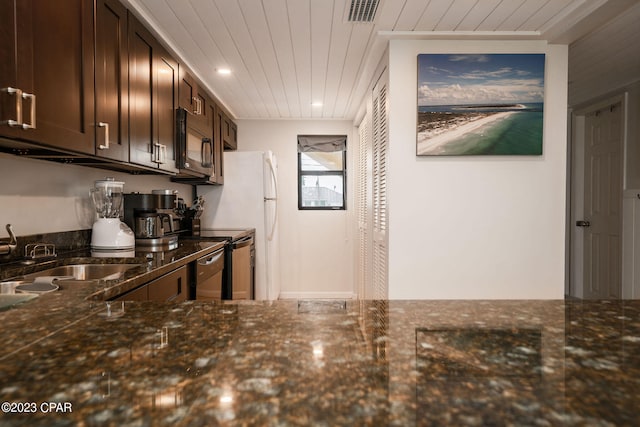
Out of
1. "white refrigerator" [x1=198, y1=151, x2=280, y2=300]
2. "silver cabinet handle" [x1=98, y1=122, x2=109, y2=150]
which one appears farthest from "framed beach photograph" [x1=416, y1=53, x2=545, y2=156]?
"white refrigerator" [x1=198, y1=151, x2=280, y2=300]

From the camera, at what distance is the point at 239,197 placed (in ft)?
14.0

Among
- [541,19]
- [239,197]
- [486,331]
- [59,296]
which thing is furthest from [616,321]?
[239,197]

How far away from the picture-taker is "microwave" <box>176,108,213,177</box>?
114 inches

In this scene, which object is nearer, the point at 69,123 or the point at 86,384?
the point at 86,384

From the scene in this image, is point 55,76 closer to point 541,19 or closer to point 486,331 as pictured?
point 486,331

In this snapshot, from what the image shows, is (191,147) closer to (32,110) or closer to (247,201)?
(247,201)

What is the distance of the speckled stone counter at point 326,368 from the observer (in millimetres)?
362

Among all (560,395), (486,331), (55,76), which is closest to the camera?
(560,395)

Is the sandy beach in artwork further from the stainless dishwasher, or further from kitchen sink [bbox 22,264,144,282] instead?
kitchen sink [bbox 22,264,144,282]

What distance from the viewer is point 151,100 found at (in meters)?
2.45

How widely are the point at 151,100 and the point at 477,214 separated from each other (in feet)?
7.17

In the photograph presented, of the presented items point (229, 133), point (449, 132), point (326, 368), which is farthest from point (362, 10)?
point (229, 133)

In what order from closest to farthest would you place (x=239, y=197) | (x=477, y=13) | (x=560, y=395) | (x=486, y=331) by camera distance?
(x=560, y=395) → (x=486, y=331) → (x=477, y=13) → (x=239, y=197)

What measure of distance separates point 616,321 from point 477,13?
6.89ft
